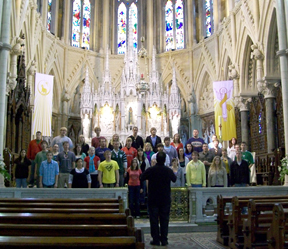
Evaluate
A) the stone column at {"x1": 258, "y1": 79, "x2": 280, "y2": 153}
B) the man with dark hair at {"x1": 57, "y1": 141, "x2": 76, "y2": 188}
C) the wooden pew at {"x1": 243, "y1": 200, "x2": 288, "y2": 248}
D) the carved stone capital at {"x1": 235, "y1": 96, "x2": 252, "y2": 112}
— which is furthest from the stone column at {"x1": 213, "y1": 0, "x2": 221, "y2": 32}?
the wooden pew at {"x1": 243, "y1": 200, "x2": 288, "y2": 248}

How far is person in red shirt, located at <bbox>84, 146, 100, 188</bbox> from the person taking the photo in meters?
9.19

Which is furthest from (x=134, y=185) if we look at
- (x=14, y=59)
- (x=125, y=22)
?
(x=125, y=22)

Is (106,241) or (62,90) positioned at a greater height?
(62,90)

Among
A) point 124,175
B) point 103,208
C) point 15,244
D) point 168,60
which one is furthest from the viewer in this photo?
point 168,60

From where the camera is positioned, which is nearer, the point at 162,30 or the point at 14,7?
the point at 14,7

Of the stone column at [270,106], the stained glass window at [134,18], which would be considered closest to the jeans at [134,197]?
the stone column at [270,106]

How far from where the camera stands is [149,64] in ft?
83.0

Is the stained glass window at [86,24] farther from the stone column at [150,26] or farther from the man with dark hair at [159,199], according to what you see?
the man with dark hair at [159,199]

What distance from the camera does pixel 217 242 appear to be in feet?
21.4

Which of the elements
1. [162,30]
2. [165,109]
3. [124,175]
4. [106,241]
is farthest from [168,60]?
[106,241]

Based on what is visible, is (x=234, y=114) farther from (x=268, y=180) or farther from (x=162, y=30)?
(x=162, y=30)

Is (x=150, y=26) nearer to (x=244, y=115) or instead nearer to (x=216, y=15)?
(x=216, y=15)

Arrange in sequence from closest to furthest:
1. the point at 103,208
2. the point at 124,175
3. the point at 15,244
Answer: the point at 15,244, the point at 103,208, the point at 124,175

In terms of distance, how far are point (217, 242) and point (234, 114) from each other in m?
12.3
